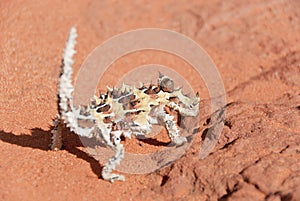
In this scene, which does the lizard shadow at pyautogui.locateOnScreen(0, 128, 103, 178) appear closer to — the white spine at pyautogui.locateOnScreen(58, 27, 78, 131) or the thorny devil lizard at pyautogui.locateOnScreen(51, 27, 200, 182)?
the thorny devil lizard at pyautogui.locateOnScreen(51, 27, 200, 182)

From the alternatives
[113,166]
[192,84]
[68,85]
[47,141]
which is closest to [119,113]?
[113,166]

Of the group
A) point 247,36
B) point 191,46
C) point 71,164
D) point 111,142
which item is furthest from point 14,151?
point 247,36

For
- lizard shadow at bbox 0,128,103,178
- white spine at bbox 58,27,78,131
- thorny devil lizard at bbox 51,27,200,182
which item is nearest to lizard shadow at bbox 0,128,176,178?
lizard shadow at bbox 0,128,103,178

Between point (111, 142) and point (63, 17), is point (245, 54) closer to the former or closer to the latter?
point (63, 17)

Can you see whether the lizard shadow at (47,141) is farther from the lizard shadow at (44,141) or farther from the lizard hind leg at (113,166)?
the lizard hind leg at (113,166)

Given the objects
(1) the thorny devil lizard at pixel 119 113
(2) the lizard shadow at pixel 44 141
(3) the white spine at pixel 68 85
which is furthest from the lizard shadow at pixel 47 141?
(3) the white spine at pixel 68 85
